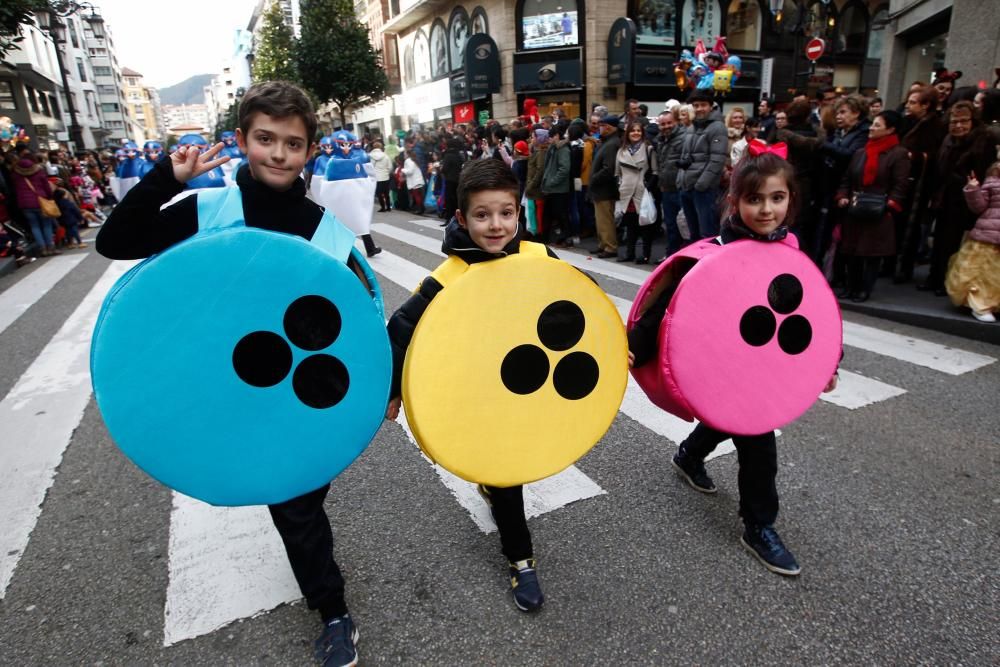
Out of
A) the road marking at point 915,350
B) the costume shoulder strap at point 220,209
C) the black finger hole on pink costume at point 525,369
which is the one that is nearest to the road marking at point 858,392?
the road marking at point 915,350

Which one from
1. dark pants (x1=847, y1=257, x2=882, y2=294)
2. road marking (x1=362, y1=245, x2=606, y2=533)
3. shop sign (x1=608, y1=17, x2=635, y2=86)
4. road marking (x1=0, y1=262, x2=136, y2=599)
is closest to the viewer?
road marking (x1=362, y1=245, x2=606, y2=533)

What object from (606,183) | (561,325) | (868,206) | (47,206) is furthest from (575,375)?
(47,206)

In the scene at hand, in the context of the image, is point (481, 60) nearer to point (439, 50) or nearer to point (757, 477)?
point (439, 50)

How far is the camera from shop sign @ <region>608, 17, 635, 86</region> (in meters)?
20.6

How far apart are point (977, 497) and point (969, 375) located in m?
1.88

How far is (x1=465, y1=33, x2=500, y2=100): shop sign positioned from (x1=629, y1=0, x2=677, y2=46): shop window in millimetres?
5154

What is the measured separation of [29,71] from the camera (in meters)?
30.8

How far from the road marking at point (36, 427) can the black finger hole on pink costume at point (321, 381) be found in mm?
1774

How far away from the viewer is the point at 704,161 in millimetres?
6625

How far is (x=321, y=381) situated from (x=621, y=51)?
72.8 feet

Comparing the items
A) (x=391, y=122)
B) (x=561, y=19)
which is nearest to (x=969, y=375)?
(x=561, y=19)

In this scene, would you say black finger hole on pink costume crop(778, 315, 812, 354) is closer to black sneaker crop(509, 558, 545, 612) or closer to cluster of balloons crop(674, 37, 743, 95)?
black sneaker crop(509, 558, 545, 612)

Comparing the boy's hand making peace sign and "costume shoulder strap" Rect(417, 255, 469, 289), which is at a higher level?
the boy's hand making peace sign

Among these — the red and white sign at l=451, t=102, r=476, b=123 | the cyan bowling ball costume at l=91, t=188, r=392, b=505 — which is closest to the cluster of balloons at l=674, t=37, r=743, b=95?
the cyan bowling ball costume at l=91, t=188, r=392, b=505
